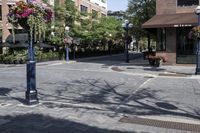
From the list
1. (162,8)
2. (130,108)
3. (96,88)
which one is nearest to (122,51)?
(162,8)

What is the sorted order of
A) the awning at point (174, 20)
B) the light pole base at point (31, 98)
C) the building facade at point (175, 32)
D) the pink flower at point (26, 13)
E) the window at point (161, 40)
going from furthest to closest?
1. the window at point (161, 40)
2. the building facade at point (175, 32)
3. the awning at point (174, 20)
4. the light pole base at point (31, 98)
5. the pink flower at point (26, 13)

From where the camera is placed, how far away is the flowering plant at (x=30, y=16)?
923 cm

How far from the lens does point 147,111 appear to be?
9469 millimetres

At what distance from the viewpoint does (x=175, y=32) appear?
27156 millimetres

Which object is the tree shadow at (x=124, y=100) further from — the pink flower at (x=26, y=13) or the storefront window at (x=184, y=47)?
the storefront window at (x=184, y=47)

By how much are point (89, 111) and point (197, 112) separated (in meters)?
2.94

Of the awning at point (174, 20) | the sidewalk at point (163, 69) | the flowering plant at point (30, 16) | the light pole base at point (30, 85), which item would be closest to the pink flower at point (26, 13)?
the flowering plant at point (30, 16)

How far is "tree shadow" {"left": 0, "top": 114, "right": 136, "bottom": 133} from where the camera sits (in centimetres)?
711

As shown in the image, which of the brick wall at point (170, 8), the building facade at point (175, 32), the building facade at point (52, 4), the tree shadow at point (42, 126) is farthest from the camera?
the building facade at point (52, 4)

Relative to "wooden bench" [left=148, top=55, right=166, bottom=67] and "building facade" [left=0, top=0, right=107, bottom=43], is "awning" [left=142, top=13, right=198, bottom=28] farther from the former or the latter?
"building facade" [left=0, top=0, right=107, bottom=43]

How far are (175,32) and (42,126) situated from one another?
70.1ft

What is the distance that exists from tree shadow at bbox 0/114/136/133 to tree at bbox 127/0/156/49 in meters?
38.5

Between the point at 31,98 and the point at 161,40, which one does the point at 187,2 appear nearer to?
the point at 161,40

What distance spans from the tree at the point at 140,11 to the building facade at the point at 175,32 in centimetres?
1721
